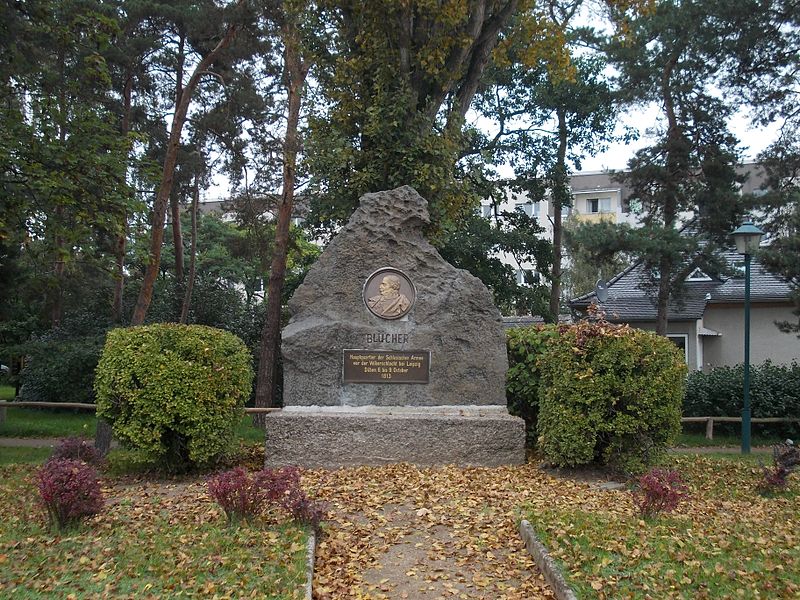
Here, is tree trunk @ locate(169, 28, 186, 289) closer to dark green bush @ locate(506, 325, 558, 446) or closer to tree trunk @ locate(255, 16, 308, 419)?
tree trunk @ locate(255, 16, 308, 419)

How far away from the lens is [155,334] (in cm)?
925

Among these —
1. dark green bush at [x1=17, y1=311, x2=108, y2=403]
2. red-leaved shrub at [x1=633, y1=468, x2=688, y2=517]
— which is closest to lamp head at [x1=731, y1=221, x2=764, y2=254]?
red-leaved shrub at [x1=633, y1=468, x2=688, y2=517]

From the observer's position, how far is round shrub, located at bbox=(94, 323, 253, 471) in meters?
8.95

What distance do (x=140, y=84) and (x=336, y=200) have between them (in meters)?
8.74

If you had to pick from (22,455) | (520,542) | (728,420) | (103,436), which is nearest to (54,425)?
(22,455)

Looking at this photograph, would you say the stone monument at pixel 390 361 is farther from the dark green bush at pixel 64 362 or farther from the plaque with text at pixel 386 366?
the dark green bush at pixel 64 362

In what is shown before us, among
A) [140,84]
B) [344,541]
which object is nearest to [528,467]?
[344,541]

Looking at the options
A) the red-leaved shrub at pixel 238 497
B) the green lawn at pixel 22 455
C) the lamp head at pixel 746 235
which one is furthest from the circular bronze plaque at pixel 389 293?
the lamp head at pixel 746 235

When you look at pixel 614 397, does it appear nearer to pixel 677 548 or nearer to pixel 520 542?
pixel 520 542

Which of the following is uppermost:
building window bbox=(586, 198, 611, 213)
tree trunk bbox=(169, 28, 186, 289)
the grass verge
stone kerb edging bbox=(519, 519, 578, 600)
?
building window bbox=(586, 198, 611, 213)

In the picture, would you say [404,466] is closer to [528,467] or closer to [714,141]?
[528,467]

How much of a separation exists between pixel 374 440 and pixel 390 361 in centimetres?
107

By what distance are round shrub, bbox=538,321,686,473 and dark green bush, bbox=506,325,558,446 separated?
1.78 metres

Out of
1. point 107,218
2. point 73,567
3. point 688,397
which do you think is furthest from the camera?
point 688,397
